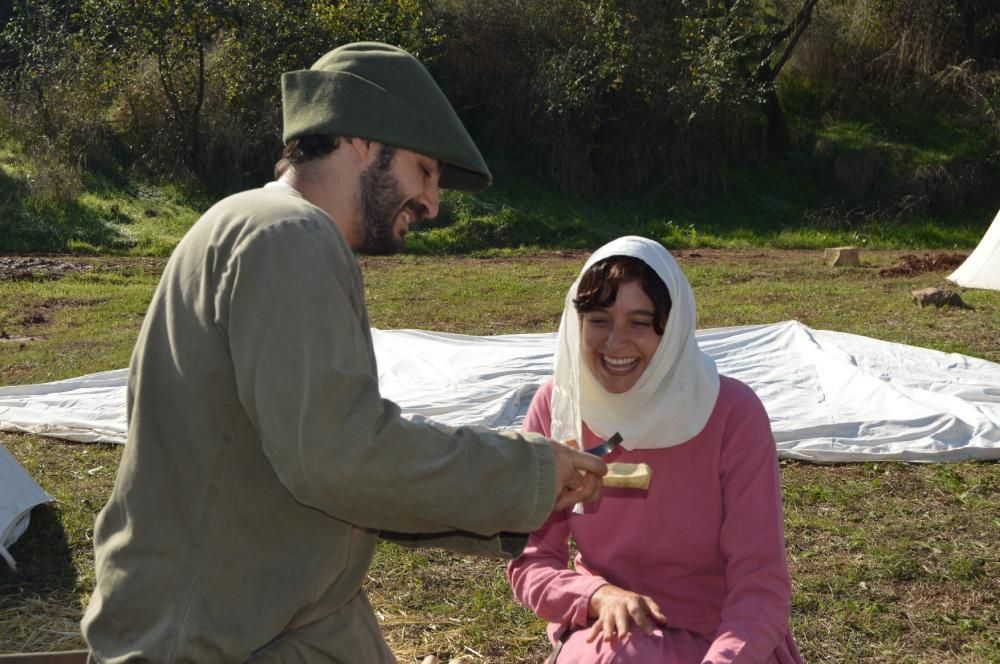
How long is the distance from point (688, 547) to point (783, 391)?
13.6 ft

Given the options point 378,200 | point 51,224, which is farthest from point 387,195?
point 51,224

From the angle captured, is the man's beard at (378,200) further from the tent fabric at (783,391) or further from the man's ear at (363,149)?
the tent fabric at (783,391)

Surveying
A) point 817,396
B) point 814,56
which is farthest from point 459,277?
point 814,56

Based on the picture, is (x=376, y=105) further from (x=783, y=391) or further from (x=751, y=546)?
(x=783, y=391)

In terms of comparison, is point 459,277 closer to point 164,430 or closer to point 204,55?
point 204,55

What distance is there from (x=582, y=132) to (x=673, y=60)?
1.95 metres

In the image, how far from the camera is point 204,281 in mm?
1686

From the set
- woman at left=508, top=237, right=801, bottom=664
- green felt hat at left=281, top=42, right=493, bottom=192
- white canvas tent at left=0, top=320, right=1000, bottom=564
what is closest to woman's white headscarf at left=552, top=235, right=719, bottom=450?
woman at left=508, top=237, right=801, bottom=664

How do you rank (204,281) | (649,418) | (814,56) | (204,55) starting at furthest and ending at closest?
(814,56), (204,55), (649,418), (204,281)

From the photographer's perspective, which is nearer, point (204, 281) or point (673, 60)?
point (204, 281)

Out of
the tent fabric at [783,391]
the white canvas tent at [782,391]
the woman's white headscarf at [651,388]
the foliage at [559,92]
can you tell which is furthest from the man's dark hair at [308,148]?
the foliage at [559,92]

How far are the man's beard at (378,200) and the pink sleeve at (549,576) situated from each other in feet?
2.84

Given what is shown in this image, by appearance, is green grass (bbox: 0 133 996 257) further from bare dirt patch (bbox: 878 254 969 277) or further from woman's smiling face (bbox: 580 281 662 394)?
woman's smiling face (bbox: 580 281 662 394)

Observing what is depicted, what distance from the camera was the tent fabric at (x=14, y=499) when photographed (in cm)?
441
